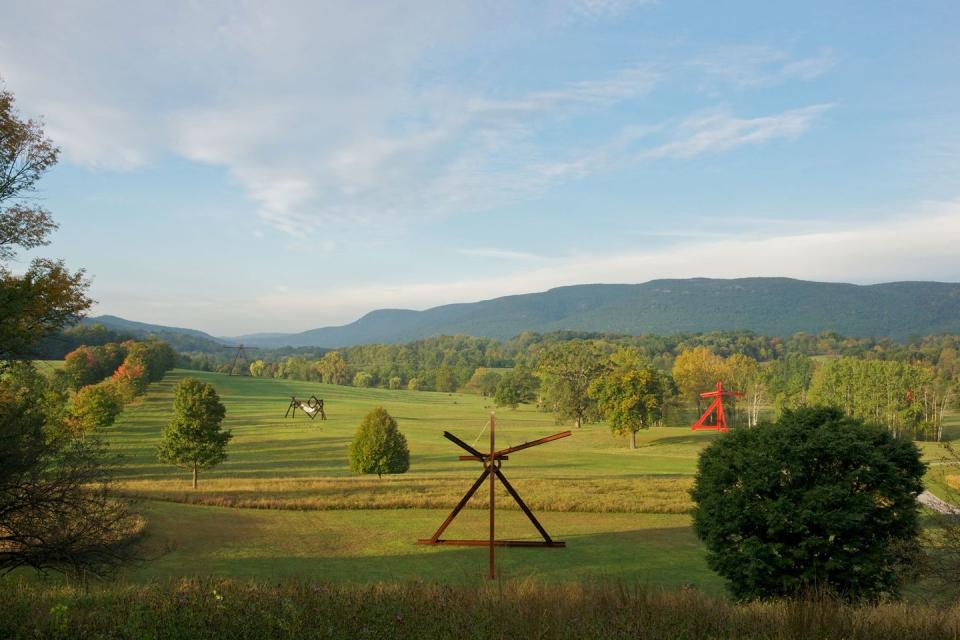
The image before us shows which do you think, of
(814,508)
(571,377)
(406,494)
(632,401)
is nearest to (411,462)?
(632,401)

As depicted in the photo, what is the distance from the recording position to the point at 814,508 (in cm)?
1842

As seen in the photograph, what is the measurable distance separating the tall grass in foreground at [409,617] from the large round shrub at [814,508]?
10025 mm

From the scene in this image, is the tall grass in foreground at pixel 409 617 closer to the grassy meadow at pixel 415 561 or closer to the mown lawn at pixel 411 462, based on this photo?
the grassy meadow at pixel 415 561

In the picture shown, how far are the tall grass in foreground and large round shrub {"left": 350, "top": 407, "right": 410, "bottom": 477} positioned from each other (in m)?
45.8

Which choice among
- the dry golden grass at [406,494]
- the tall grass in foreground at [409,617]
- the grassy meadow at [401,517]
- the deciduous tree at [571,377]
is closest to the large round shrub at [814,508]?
the grassy meadow at [401,517]

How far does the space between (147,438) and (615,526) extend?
61.4 m

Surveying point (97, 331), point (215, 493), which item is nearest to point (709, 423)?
point (215, 493)

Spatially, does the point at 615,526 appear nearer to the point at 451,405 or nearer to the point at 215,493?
the point at 215,493

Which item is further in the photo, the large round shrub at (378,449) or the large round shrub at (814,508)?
the large round shrub at (378,449)

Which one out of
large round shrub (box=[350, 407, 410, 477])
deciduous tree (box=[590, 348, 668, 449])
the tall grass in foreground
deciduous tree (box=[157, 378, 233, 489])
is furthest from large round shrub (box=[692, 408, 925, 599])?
deciduous tree (box=[590, 348, 668, 449])

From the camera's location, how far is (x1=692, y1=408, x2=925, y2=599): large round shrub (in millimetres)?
18094

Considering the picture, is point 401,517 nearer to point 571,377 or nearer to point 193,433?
point 193,433

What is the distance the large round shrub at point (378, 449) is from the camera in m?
54.1

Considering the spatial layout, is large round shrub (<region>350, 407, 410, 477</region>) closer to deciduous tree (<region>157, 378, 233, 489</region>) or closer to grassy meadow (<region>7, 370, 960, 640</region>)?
grassy meadow (<region>7, 370, 960, 640</region>)
